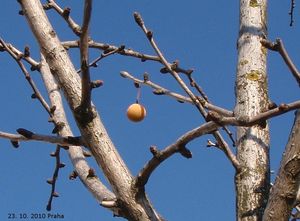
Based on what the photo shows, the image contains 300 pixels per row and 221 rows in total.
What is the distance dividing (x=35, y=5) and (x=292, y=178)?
49.8 inches

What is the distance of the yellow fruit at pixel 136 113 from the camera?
3941 mm

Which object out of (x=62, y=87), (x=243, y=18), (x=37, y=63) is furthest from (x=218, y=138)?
(x=37, y=63)

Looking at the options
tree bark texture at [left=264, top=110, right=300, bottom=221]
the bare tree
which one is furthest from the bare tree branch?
tree bark texture at [left=264, top=110, right=300, bottom=221]

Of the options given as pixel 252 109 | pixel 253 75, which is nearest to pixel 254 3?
pixel 253 75

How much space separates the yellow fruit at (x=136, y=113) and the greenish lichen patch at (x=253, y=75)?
1417 mm

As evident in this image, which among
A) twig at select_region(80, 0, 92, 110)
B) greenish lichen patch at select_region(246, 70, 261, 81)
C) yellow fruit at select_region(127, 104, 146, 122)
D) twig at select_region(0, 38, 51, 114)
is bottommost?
twig at select_region(80, 0, 92, 110)

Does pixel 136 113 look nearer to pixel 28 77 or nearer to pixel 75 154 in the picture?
pixel 28 77

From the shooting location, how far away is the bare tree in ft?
6.20

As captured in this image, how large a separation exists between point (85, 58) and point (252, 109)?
34.6 inches

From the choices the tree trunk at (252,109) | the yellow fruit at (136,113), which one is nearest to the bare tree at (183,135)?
the tree trunk at (252,109)

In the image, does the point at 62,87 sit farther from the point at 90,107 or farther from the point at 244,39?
the point at 244,39

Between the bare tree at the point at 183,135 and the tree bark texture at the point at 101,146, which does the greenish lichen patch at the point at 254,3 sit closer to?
the bare tree at the point at 183,135

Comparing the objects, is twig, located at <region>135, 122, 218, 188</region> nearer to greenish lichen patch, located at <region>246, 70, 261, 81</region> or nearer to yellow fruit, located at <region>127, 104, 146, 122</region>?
greenish lichen patch, located at <region>246, 70, 261, 81</region>

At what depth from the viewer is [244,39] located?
2799mm
